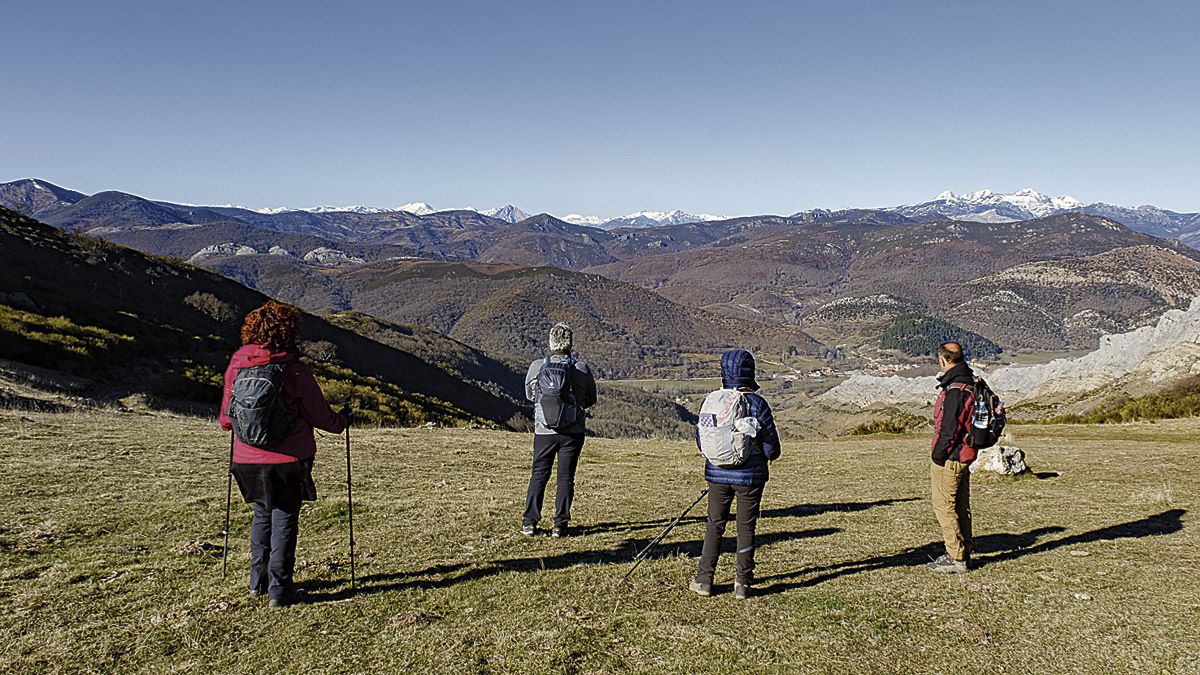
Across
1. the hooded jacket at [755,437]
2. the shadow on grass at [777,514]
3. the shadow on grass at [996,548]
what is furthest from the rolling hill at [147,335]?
the shadow on grass at [996,548]

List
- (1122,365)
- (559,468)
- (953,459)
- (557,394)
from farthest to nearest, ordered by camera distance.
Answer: (1122,365) < (559,468) < (557,394) < (953,459)

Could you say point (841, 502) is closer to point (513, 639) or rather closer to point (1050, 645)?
point (1050, 645)

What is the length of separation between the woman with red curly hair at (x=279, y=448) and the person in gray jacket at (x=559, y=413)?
9.07 ft

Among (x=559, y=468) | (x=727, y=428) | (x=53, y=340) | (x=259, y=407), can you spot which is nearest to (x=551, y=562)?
(x=559, y=468)

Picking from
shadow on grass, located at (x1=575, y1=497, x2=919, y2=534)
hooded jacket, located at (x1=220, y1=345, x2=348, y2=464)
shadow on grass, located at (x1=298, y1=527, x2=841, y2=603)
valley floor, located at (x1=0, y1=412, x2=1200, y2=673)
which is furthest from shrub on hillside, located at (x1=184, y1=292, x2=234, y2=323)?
hooded jacket, located at (x1=220, y1=345, x2=348, y2=464)

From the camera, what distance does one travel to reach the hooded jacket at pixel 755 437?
640 cm

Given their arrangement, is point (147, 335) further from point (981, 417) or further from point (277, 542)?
point (981, 417)

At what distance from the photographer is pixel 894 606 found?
6516 millimetres

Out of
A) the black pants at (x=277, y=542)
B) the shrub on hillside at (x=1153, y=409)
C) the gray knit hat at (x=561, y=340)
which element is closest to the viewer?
the black pants at (x=277, y=542)

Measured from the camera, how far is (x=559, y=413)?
8281mm

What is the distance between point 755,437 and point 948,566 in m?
3.38

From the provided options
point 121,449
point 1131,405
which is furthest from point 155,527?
point 1131,405

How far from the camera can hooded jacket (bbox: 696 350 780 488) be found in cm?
640

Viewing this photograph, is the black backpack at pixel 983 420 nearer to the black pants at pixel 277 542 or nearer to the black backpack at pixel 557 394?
the black backpack at pixel 557 394
